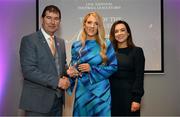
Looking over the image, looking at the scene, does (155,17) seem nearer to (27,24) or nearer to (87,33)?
(87,33)

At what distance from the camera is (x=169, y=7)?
4.00 metres

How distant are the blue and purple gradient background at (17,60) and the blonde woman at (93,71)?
1.37m

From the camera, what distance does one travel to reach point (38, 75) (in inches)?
103

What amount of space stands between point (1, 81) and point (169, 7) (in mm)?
2524

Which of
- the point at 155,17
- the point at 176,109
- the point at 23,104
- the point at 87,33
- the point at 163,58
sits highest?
the point at 155,17

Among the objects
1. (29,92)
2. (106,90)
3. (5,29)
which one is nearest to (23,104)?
(29,92)

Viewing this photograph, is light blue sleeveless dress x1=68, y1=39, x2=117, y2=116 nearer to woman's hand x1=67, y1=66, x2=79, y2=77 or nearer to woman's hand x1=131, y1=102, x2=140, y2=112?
woman's hand x1=67, y1=66, x2=79, y2=77

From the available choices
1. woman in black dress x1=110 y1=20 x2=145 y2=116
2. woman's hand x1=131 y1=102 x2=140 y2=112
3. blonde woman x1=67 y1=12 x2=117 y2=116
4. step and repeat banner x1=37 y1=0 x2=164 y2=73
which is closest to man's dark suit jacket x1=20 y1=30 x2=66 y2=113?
blonde woman x1=67 y1=12 x2=117 y2=116

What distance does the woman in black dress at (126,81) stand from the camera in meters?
2.89

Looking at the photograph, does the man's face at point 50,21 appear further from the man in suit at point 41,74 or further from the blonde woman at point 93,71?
the blonde woman at point 93,71

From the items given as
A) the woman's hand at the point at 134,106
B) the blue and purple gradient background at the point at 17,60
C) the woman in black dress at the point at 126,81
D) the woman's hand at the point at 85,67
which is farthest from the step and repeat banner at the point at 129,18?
the woman's hand at the point at 85,67

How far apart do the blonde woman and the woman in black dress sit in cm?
17

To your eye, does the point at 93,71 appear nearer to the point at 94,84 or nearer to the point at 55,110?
the point at 94,84

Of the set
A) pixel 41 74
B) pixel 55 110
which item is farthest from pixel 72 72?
pixel 55 110
